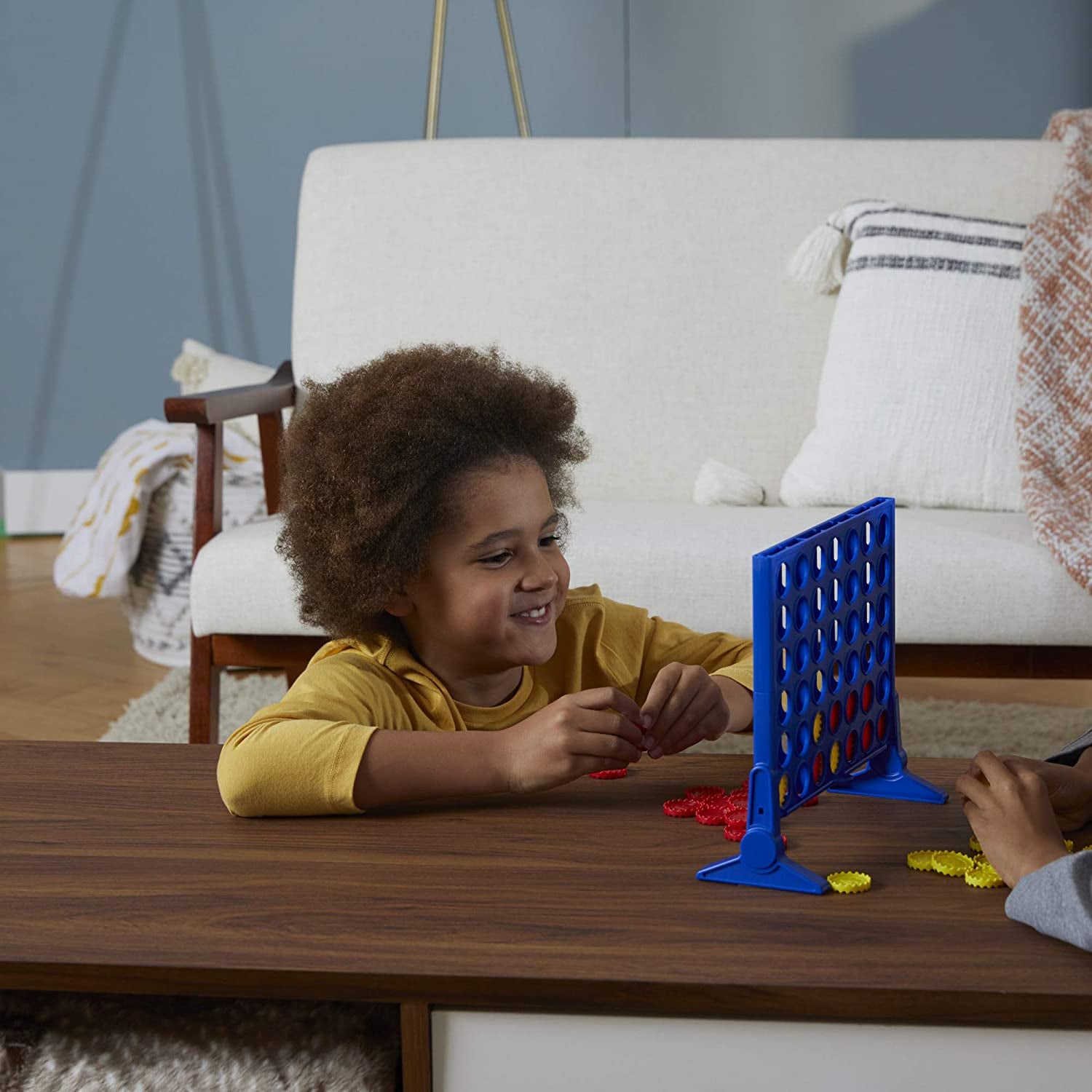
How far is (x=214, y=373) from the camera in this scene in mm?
2926

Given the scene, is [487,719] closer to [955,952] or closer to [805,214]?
[955,952]

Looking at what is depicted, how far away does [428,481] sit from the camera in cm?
109

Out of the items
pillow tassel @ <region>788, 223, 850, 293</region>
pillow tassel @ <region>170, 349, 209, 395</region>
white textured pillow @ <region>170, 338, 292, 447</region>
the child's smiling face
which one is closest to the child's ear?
the child's smiling face

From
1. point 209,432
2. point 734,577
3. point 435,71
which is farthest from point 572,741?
point 435,71

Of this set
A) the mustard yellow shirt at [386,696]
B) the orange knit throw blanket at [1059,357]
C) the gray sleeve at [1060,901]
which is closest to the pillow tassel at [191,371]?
the orange knit throw blanket at [1059,357]

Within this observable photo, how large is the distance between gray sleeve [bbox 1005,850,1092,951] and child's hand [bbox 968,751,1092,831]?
14 cm

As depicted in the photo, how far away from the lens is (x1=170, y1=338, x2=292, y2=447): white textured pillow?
2.87 meters

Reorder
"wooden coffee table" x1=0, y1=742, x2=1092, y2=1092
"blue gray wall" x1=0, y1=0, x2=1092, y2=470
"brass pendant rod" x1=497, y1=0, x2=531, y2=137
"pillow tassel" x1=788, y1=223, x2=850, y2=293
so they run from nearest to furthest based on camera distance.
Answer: "wooden coffee table" x1=0, y1=742, x2=1092, y2=1092, "pillow tassel" x1=788, y1=223, x2=850, y2=293, "brass pendant rod" x1=497, y1=0, x2=531, y2=137, "blue gray wall" x1=0, y1=0, x2=1092, y2=470

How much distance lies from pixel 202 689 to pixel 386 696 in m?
0.76

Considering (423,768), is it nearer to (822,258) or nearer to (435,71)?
(822,258)

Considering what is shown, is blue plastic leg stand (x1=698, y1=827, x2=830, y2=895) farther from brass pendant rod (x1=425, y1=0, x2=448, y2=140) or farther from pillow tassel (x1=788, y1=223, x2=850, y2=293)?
brass pendant rod (x1=425, y1=0, x2=448, y2=140)

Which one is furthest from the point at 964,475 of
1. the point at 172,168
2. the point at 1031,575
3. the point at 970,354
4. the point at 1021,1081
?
the point at 172,168

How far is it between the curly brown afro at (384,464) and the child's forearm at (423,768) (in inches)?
7.2

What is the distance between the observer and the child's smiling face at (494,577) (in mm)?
1082
